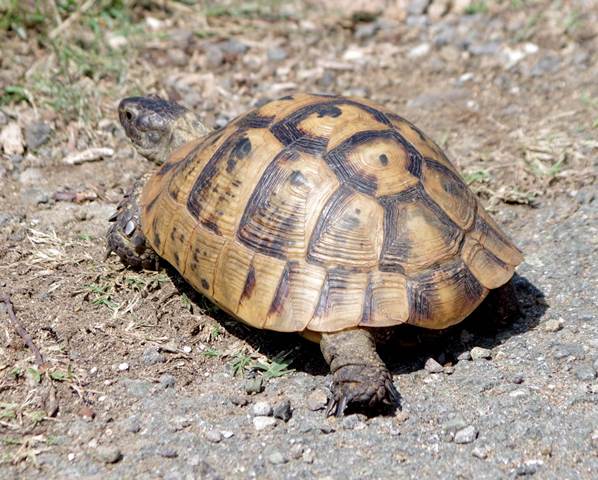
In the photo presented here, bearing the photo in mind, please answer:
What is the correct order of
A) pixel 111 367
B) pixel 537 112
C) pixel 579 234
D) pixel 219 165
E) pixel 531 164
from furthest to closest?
1. pixel 537 112
2. pixel 531 164
3. pixel 579 234
4. pixel 219 165
5. pixel 111 367

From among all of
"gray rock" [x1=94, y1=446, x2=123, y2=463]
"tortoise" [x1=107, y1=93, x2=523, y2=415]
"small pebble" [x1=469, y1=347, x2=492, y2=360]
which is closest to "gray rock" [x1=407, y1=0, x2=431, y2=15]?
"tortoise" [x1=107, y1=93, x2=523, y2=415]

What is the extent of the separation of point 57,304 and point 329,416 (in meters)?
1.58

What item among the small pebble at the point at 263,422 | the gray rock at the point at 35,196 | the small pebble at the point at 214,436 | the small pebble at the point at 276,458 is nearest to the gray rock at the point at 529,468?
the small pebble at the point at 276,458

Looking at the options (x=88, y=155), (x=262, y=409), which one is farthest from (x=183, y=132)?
(x=262, y=409)

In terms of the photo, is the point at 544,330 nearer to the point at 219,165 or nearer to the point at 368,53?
the point at 219,165

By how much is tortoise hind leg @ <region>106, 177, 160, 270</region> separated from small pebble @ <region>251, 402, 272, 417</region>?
135 cm

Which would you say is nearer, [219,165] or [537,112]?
[219,165]

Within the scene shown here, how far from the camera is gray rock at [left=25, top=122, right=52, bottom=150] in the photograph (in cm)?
572

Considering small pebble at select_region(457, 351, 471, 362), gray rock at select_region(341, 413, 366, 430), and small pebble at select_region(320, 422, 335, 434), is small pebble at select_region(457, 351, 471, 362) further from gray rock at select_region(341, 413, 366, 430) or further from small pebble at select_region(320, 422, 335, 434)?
small pebble at select_region(320, 422, 335, 434)

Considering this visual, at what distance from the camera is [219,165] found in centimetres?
410

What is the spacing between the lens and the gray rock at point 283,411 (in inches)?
137

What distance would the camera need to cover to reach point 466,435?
3.29m


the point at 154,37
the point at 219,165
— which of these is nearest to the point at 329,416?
the point at 219,165

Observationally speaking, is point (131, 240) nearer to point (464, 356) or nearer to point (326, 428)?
point (326, 428)
